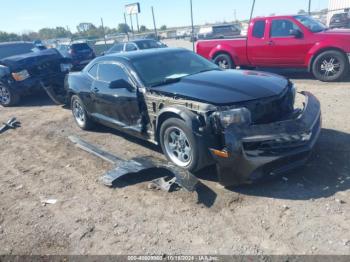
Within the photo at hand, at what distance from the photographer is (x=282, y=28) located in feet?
30.8

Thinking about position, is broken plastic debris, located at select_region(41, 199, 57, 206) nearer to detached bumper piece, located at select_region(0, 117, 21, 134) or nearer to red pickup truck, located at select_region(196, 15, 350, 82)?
detached bumper piece, located at select_region(0, 117, 21, 134)

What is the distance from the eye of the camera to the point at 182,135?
4000mm

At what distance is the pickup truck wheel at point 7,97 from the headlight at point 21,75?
0.50m

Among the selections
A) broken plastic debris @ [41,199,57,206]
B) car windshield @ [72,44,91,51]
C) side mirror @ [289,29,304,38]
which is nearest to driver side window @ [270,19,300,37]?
side mirror @ [289,29,304,38]

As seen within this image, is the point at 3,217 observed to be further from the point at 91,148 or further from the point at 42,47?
the point at 42,47

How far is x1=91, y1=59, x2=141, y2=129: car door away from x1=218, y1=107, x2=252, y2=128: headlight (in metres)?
1.55

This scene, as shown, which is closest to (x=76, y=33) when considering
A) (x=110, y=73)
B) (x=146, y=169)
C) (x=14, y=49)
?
(x=14, y=49)

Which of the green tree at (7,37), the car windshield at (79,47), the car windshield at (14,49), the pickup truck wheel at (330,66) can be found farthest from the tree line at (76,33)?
the pickup truck wheel at (330,66)

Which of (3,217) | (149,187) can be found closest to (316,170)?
(149,187)

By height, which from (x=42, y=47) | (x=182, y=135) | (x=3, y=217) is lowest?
(x=3, y=217)

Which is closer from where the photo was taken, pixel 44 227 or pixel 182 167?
pixel 44 227

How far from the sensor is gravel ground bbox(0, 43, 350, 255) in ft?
9.63

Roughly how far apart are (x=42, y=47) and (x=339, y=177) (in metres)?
9.69

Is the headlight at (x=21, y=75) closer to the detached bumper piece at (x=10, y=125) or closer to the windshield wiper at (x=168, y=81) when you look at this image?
the detached bumper piece at (x=10, y=125)
